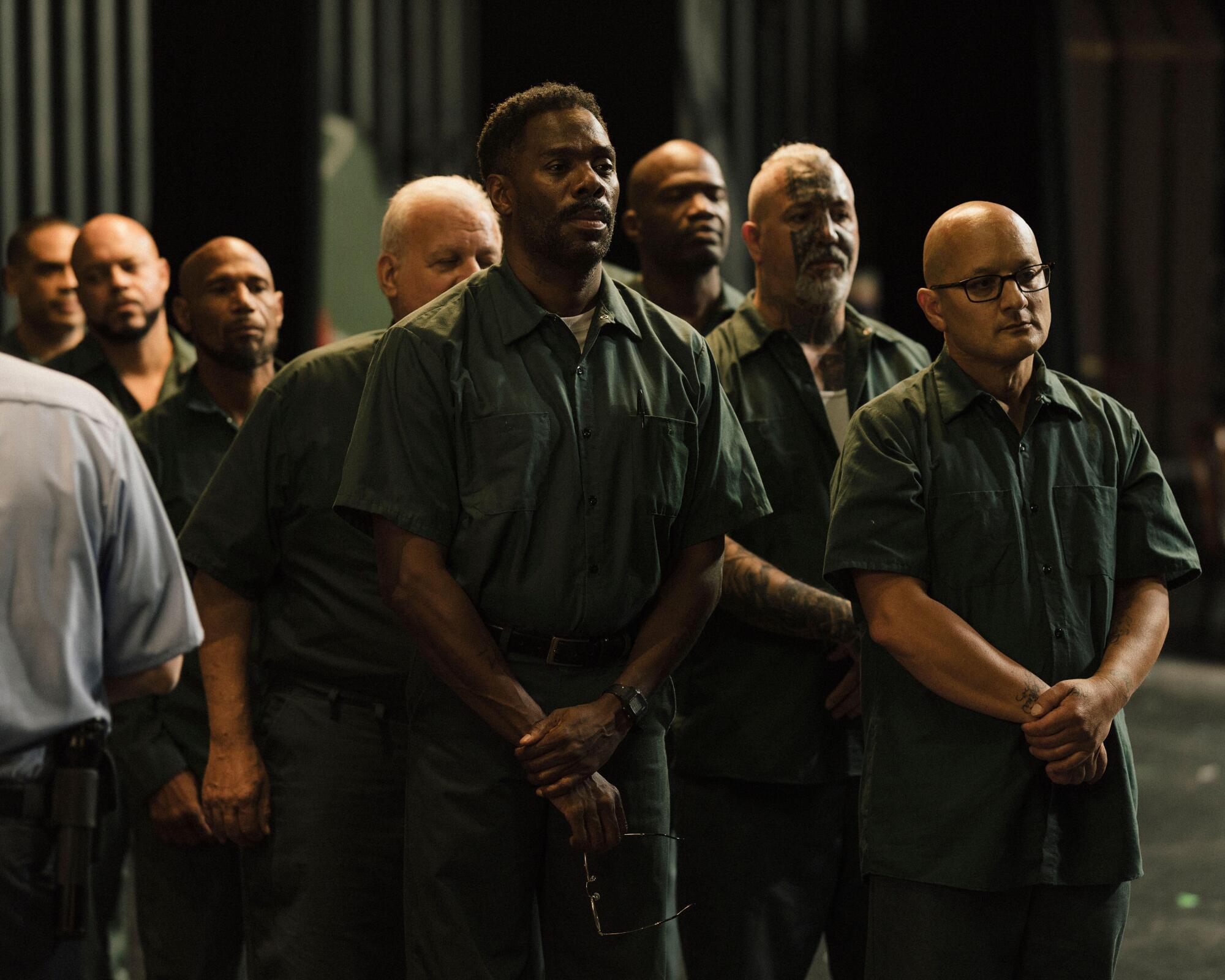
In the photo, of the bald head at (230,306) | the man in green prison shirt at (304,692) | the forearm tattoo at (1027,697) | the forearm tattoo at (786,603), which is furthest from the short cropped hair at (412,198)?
the forearm tattoo at (1027,697)

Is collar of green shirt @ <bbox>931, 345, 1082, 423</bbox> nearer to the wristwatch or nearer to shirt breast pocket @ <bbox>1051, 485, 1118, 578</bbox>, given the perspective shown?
shirt breast pocket @ <bbox>1051, 485, 1118, 578</bbox>

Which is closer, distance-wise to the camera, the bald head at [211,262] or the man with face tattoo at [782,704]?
the man with face tattoo at [782,704]

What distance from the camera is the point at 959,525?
1.98m

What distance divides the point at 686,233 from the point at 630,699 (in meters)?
1.38

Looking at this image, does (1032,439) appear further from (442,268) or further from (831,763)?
(442,268)

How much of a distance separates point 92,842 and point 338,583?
2.27 feet

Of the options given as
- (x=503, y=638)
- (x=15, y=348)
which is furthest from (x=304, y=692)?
(x=15, y=348)

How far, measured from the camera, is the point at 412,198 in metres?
2.47

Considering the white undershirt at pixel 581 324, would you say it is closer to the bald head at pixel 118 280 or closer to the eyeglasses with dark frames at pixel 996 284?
the eyeglasses with dark frames at pixel 996 284

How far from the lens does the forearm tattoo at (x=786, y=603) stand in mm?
2316

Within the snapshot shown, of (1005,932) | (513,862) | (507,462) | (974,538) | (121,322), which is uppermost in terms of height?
(121,322)

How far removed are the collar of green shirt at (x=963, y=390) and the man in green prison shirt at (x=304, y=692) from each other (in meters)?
0.87

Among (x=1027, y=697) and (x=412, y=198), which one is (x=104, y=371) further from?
(x=1027, y=697)

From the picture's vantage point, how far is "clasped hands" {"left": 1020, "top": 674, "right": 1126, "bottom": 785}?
6.13 feet
